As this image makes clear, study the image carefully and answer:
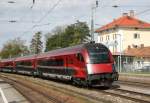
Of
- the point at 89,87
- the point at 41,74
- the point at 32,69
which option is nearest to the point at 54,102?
the point at 89,87

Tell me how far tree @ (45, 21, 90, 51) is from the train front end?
100473 mm

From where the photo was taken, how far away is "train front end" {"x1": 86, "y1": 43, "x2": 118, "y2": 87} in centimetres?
2744

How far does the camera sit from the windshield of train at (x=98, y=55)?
28062 mm

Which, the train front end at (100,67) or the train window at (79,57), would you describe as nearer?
the train front end at (100,67)

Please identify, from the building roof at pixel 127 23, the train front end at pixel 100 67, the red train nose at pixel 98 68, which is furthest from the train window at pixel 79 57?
the building roof at pixel 127 23

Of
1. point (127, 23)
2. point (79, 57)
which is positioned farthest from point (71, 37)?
point (79, 57)

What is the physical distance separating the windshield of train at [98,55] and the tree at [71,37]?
100 m

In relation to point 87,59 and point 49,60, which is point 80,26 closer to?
point 49,60

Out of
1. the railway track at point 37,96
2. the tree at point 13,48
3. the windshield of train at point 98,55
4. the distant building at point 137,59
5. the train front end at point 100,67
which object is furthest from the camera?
the tree at point 13,48

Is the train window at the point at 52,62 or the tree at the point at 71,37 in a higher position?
the tree at the point at 71,37

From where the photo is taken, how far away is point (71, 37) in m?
141

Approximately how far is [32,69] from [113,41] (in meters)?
63.6

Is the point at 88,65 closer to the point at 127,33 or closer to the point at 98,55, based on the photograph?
the point at 98,55

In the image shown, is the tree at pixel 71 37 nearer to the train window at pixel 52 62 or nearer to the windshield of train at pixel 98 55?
the train window at pixel 52 62
